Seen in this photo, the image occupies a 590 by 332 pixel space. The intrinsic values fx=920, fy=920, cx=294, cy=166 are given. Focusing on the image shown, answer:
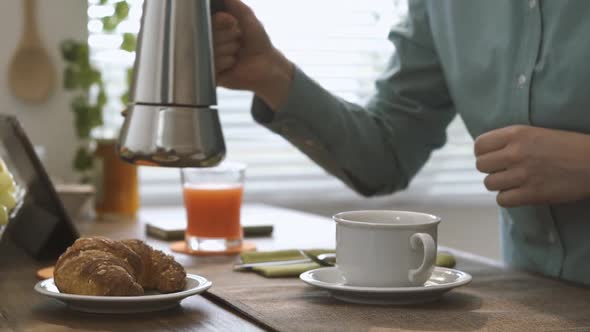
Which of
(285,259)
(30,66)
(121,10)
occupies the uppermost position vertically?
(121,10)

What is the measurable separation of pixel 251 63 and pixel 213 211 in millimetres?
230

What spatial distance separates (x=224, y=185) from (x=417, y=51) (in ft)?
1.52

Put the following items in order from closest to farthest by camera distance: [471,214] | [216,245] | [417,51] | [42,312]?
[42,312] < [216,245] < [417,51] < [471,214]

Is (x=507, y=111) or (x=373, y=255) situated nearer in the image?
(x=373, y=255)

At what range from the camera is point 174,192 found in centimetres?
260

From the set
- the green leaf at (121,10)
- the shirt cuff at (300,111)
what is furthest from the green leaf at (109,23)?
the shirt cuff at (300,111)

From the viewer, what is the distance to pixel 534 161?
3.72 feet

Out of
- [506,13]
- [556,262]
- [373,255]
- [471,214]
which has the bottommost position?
[471,214]

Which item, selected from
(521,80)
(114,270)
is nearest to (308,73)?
(521,80)

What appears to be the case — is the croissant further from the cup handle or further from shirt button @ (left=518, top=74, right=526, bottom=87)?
shirt button @ (left=518, top=74, right=526, bottom=87)

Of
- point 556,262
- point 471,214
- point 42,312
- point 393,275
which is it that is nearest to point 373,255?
point 393,275

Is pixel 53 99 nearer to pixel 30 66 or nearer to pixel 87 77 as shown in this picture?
pixel 30 66

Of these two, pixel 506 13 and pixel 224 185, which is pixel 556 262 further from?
pixel 224 185

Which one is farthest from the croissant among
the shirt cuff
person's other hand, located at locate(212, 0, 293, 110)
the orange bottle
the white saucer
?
the orange bottle
